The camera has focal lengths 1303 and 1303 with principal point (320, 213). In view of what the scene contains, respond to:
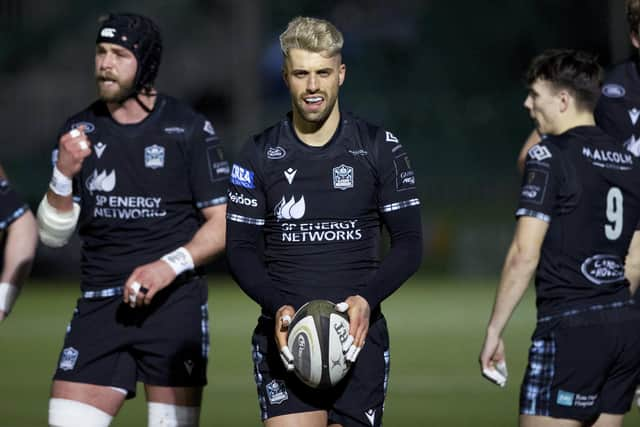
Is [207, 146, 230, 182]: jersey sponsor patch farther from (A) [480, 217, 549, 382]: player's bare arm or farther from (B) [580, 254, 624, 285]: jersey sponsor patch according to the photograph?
(B) [580, 254, 624, 285]: jersey sponsor patch

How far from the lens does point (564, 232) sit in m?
6.04

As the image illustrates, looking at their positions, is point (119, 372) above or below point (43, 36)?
below

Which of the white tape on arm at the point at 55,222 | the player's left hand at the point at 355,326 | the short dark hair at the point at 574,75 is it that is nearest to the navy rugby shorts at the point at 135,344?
the white tape on arm at the point at 55,222

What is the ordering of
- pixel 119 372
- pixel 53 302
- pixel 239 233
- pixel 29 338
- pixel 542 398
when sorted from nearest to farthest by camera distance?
pixel 239 233 → pixel 542 398 → pixel 119 372 → pixel 29 338 → pixel 53 302

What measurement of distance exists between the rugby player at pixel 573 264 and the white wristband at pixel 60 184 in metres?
2.21

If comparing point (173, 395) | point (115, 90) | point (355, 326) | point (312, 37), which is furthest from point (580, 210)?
point (115, 90)

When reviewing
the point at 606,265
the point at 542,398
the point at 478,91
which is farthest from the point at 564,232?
the point at 478,91

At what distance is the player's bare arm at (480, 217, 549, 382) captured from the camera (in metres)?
6.01

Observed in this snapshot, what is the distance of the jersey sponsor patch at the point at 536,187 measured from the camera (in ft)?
19.6

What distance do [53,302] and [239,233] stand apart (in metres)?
13.9

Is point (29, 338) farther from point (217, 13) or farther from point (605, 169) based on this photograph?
point (217, 13)

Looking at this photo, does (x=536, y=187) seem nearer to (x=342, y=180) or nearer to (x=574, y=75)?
(x=574, y=75)

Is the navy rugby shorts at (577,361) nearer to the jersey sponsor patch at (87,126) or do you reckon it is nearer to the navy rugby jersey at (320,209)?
the navy rugby jersey at (320,209)

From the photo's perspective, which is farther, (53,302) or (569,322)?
(53,302)
